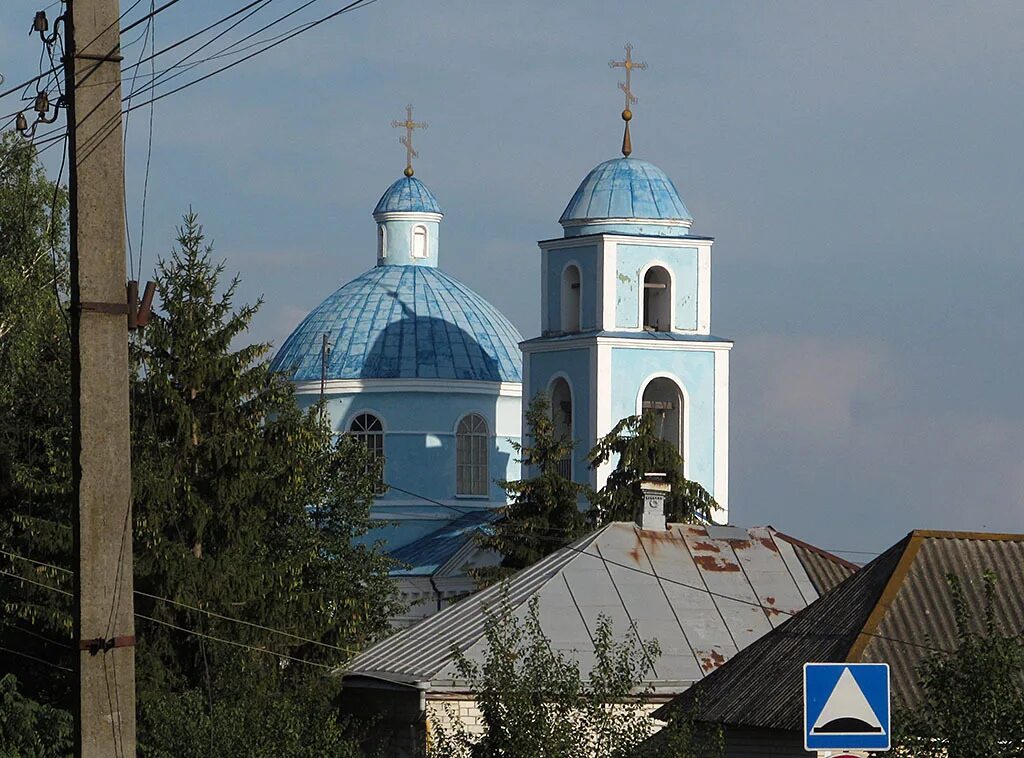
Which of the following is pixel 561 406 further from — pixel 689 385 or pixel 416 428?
pixel 416 428

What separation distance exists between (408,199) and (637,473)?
17.0m

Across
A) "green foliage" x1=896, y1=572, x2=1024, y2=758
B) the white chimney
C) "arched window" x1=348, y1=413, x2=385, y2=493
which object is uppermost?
"arched window" x1=348, y1=413, x2=385, y2=493

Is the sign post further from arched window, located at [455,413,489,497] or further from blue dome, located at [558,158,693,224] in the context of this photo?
arched window, located at [455,413,489,497]

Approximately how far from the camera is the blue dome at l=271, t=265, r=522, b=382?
49781 millimetres

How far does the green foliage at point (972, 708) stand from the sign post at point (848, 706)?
1.79 metres

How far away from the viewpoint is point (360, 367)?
163ft

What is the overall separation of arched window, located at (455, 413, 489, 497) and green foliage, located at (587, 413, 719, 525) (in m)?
10.3

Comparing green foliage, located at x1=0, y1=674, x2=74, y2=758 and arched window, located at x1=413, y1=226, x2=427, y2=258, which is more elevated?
arched window, located at x1=413, y1=226, x2=427, y2=258

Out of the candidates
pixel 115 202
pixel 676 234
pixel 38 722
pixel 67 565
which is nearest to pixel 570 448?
pixel 676 234

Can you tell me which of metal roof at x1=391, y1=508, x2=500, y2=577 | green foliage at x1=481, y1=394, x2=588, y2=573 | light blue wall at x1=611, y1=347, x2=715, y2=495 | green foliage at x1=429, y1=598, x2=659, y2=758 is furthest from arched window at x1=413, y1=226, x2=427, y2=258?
green foliage at x1=429, y1=598, x2=659, y2=758

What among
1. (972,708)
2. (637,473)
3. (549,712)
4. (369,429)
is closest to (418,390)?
(369,429)

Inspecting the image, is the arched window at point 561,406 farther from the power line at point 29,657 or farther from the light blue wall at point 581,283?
the power line at point 29,657

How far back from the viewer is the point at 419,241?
174 ft

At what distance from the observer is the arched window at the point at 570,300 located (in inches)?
1722
